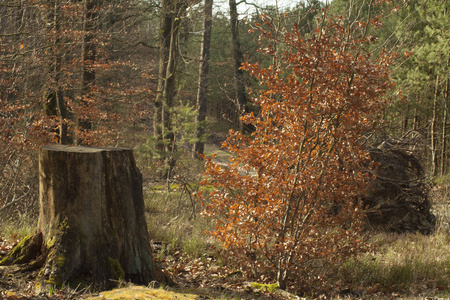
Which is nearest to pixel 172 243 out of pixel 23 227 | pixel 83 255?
pixel 23 227

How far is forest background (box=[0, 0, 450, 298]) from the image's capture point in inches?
264

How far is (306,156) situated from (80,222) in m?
2.47

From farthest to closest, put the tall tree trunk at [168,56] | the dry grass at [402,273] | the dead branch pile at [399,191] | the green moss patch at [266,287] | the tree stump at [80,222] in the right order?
1. the tall tree trunk at [168,56]
2. the dead branch pile at [399,191]
3. the dry grass at [402,273]
4. the green moss patch at [266,287]
5. the tree stump at [80,222]

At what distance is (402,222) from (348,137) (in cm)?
543

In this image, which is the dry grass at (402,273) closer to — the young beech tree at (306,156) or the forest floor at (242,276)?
the forest floor at (242,276)

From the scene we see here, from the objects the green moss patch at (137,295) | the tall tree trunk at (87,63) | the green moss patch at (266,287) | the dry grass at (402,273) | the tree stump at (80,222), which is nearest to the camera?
the green moss patch at (137,295)

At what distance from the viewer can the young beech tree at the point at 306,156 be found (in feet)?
13.9

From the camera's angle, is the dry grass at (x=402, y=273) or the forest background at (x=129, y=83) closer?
the dry grass at (x=402, y=273)

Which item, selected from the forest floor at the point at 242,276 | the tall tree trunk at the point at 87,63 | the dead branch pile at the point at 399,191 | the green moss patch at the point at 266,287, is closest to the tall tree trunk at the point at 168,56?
the tall tree trunk at the point at 87,63

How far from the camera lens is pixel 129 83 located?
14.8 m

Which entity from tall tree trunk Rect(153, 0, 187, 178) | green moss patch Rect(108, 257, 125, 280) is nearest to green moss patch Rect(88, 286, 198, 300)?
green moss patch Rect(108, 257, 125, 280)

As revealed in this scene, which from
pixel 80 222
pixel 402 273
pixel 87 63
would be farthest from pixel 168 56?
pixel 80 222

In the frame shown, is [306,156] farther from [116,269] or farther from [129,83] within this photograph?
[129,83]

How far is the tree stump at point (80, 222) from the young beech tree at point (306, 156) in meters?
1.48
